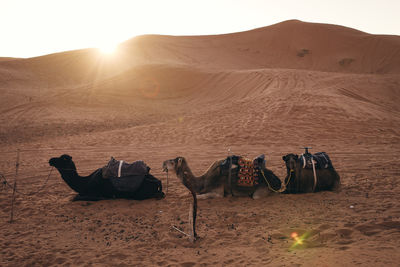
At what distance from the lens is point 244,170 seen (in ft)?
23.5

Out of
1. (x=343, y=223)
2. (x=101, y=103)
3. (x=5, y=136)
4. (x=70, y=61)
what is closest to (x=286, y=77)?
(x=101, y=103)

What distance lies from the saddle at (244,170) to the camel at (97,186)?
69.2 inches

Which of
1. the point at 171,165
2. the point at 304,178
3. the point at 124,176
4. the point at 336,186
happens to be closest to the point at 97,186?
the point at 124,176

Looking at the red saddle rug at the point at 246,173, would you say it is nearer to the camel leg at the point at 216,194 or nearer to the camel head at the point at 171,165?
the camel leg at the point at 216,194

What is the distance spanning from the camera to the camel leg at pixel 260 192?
24.0 feet

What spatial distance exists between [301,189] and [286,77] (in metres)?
21.5

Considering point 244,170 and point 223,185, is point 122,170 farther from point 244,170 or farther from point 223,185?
point 244,170

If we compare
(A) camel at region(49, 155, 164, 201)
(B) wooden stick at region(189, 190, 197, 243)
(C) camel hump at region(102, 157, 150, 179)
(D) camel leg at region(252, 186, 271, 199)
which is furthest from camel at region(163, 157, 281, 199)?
(B) wooden stick at region(189, 190, 197, 243)

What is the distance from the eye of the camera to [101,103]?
2511 centimetres

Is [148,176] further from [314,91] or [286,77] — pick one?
[286,77]

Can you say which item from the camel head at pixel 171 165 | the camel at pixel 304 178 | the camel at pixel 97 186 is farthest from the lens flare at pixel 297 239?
the camel at pixel 97 186

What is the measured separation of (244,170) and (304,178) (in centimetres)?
144

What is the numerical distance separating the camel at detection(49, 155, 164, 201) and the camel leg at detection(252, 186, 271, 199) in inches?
88.3

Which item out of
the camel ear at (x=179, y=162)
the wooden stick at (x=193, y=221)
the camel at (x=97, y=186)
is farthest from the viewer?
the camel at (x=97, y=186)
